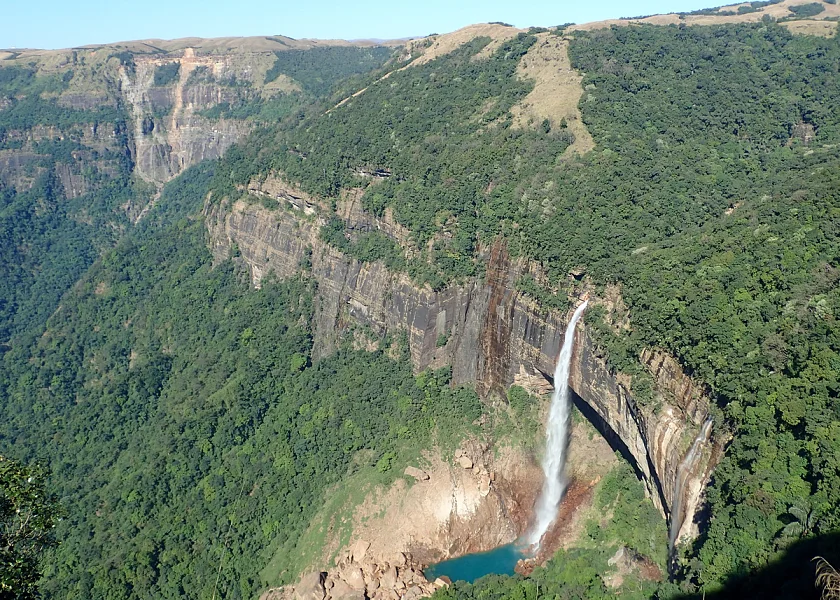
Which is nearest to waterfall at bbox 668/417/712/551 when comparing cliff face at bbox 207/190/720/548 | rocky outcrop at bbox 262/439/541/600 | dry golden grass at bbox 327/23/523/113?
cliff face at bbox 207/190/720/548

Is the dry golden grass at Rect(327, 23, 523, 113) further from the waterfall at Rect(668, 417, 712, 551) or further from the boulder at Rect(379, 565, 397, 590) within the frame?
the waterfall at Rect(668, 417, 712, 551)

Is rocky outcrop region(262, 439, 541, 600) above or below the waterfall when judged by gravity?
below

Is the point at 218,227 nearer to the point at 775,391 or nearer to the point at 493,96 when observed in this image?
the point at 493,96

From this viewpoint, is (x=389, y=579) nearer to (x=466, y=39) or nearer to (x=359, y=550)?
A: (x=359, y=550)

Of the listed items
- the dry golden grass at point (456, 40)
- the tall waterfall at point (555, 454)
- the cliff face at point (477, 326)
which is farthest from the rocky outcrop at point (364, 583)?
the dry golden grass at point (456, 40)

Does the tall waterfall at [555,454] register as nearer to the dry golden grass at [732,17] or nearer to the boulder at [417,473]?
the boulder at [417,473]

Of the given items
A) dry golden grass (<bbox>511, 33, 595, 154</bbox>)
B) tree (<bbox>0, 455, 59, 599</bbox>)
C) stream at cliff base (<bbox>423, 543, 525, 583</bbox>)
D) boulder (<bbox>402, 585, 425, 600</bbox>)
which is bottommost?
stream at cliff base (<bbox>423, 543, 525, 583</bbox>)

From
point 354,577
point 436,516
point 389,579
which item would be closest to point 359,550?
point 354,577

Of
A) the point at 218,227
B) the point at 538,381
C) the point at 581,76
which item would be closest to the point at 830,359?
the point at 538,381
